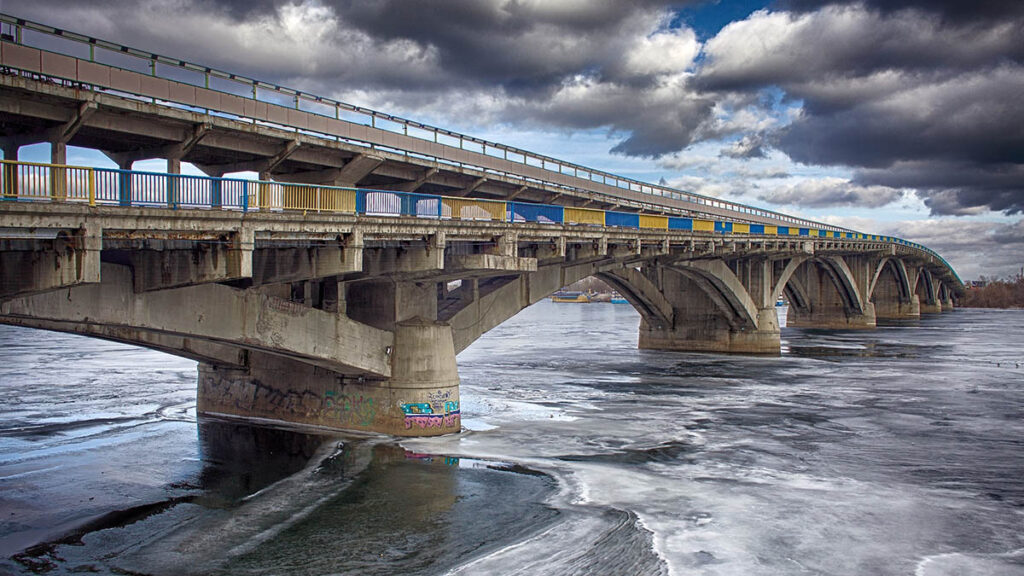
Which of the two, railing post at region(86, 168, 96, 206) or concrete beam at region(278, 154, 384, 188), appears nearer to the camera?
railing post at region(86, 168, 96, 206)

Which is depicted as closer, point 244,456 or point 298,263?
point 298,263

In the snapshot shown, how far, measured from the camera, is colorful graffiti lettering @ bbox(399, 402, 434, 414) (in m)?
26.5

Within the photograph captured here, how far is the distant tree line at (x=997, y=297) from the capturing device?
598 feet

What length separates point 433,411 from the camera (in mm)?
26688

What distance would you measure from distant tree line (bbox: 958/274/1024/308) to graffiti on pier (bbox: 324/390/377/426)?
627 ft

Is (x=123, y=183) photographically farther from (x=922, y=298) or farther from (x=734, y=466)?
(x=922, y=298)

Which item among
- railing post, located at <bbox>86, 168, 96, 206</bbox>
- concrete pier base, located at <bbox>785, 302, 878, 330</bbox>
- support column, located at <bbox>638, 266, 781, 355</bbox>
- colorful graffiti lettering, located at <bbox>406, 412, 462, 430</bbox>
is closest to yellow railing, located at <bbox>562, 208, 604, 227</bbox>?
colorful graffiti lettering, located at <bbox>406, 412, 462, 430</bbox>

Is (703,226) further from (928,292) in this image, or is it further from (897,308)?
(928,292)

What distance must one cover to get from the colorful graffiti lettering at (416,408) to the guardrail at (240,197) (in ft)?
20.1

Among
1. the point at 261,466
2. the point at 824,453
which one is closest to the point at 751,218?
the point at 824,453

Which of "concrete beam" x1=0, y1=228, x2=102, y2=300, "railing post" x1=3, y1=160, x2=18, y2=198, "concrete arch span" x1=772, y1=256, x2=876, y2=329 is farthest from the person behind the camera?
"concrete arch span" x1=772, y1=256, x2=876, y2=329

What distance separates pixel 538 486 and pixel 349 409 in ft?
28.6

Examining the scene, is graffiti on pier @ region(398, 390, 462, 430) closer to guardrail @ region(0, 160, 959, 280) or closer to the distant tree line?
guardrail @ region(0, 160, 959, 280)

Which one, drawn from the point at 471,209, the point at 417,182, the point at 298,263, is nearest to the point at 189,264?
the point at 298,263
